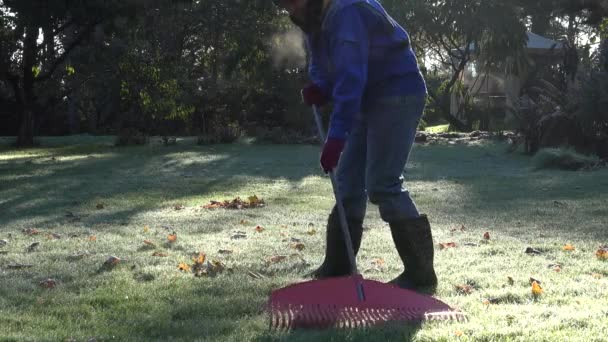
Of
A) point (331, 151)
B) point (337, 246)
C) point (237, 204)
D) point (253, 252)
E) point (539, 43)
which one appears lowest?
point (237, 204)

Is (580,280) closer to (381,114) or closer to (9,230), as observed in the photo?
(381,114)

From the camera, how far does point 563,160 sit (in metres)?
13.9

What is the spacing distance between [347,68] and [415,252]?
43.8 inches

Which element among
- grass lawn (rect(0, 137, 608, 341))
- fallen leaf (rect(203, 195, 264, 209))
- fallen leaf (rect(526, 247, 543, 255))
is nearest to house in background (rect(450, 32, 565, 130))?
grass lawn (rect(0, 137, 608, 341))

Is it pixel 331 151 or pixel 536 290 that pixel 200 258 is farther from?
pixel 536 290

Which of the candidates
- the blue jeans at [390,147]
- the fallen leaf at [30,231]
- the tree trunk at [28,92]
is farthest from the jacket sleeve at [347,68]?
the tree trunk at [28,92]

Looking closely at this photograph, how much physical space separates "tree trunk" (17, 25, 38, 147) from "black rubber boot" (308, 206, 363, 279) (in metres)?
17.8

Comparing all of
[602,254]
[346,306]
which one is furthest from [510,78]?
[346,306]

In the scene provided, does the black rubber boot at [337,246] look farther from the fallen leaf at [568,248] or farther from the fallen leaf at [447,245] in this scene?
the fallen leaf at [568,248]

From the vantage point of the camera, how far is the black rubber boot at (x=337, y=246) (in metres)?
Result: 4.54

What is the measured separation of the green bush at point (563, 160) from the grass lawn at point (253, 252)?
2.84ft

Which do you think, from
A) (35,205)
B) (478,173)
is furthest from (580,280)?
(478,173)

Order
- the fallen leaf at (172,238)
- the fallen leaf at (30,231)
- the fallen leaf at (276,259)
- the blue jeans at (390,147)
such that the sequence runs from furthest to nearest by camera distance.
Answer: the fallen leaf at (30,231), the fallen leaf at (172,238), the fallen leaf at (276,259), the blue jeans at (390,147)

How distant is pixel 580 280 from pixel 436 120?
38.4 m
